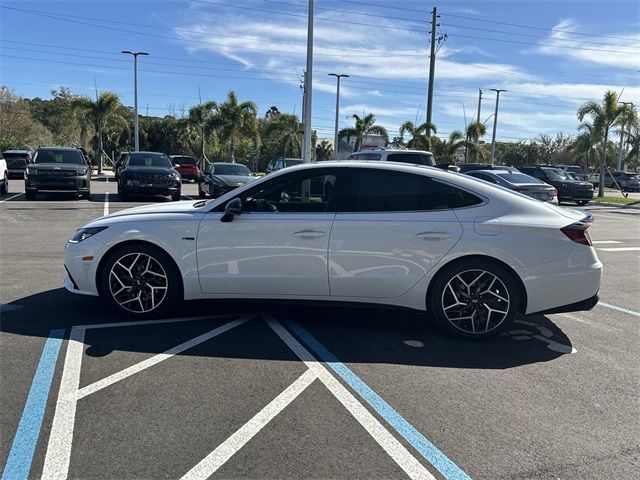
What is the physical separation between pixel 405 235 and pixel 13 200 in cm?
1690

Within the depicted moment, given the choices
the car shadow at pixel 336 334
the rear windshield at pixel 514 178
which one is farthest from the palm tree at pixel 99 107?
the car shadow at pixel 336 334

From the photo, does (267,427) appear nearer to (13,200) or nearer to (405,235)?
(405,235)

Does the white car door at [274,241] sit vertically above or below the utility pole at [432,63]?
below

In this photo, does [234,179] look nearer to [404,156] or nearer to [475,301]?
[404,156]

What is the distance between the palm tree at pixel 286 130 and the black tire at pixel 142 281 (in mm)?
49338

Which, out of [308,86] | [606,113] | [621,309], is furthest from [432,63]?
[621,309]

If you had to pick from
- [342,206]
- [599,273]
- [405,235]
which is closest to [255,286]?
[342,206]

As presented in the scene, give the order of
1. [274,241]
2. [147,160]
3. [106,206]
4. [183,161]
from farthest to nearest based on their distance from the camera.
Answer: [183,161] < [147,160] < [106,206] < [274,241]

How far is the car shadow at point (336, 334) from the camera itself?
4.44 meters

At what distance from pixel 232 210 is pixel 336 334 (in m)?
1.49

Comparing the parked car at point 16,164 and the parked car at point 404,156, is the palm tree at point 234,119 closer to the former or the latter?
the parked car at point 16,164

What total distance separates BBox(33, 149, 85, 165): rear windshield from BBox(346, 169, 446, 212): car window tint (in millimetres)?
16187

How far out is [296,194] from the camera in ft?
16.7

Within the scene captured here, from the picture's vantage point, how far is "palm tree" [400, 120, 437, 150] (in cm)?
3984
